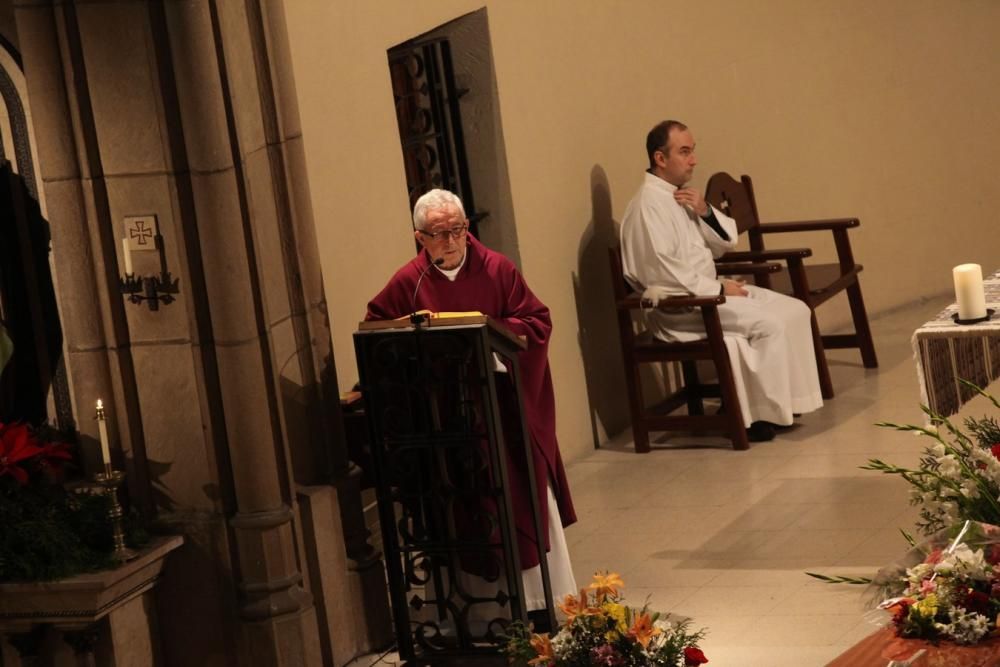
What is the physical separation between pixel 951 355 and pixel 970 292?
35 cm

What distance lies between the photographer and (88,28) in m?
5.57

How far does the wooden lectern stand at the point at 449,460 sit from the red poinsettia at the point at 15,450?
110 cm

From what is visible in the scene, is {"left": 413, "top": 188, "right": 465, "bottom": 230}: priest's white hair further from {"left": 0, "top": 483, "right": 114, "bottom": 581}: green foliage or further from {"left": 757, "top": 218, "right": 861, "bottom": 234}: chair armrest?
{"left": 757, "top": 218, "right": 861, "bottom": 234}: chair armrest

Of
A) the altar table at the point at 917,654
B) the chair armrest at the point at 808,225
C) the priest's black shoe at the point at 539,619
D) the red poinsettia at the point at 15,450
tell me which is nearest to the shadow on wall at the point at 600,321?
the chair armrest at the point at 808,225

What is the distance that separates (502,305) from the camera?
6.10 meters

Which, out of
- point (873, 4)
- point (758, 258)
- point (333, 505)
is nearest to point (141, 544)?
point (333, 505)

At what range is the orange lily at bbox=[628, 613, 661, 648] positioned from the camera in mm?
3820

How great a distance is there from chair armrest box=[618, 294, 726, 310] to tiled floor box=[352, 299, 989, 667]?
767 millimetres

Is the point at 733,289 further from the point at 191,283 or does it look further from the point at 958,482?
the point at 958,482

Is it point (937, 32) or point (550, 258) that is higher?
point (937, 32)

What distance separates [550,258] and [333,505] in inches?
116

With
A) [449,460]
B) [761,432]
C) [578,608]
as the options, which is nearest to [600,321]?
[761,432]

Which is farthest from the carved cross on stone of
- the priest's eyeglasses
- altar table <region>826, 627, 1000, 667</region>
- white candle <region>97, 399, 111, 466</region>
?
altar table <region>826, 627, 1000, 667</region>

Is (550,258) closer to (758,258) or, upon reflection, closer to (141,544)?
(758,258)
